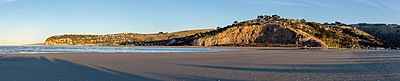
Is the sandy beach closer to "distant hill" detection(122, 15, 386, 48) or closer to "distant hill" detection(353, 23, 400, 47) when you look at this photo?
"distant hill" detection(122, 15, 386, 48)

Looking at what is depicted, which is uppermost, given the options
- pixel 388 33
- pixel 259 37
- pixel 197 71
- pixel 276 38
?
pixel 388 33

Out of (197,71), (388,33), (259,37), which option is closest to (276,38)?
(259,37)

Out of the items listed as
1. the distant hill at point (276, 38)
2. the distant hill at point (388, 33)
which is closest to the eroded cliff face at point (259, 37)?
the distant hill at point (276, 38)

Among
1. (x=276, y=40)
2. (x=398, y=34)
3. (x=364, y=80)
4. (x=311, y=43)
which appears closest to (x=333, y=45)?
(x=311, y=43)

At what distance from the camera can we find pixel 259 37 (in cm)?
10612

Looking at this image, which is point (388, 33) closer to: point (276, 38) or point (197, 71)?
point (276, 38)

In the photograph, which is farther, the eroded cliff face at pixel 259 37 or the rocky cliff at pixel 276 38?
the eroded cliff face at pixel 259 37

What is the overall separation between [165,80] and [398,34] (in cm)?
15349

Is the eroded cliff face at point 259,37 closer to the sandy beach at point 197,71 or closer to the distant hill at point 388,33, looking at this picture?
the distant hill at point 388,33

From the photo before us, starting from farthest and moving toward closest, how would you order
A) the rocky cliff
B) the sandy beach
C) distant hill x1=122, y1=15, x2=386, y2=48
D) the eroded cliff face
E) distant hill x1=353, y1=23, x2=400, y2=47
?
distant hill x1=353, y1=23, x2=400, y2=47, the eroded cliff face, the rocky cliff, distant hill x1=122, y1=15, x2=386, y2=48, the sandy beach

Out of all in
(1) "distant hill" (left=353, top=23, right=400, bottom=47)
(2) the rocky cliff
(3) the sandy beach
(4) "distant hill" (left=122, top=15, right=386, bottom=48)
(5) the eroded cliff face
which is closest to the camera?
(3) the sandy beach

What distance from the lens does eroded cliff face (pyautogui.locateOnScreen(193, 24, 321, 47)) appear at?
318 ft

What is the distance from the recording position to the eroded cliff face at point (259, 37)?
97.0 m

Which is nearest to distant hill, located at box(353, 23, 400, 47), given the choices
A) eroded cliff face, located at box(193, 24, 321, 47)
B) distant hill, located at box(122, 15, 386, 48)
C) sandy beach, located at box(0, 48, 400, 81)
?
distant hill, located at box(122, 15, 386, 48)
